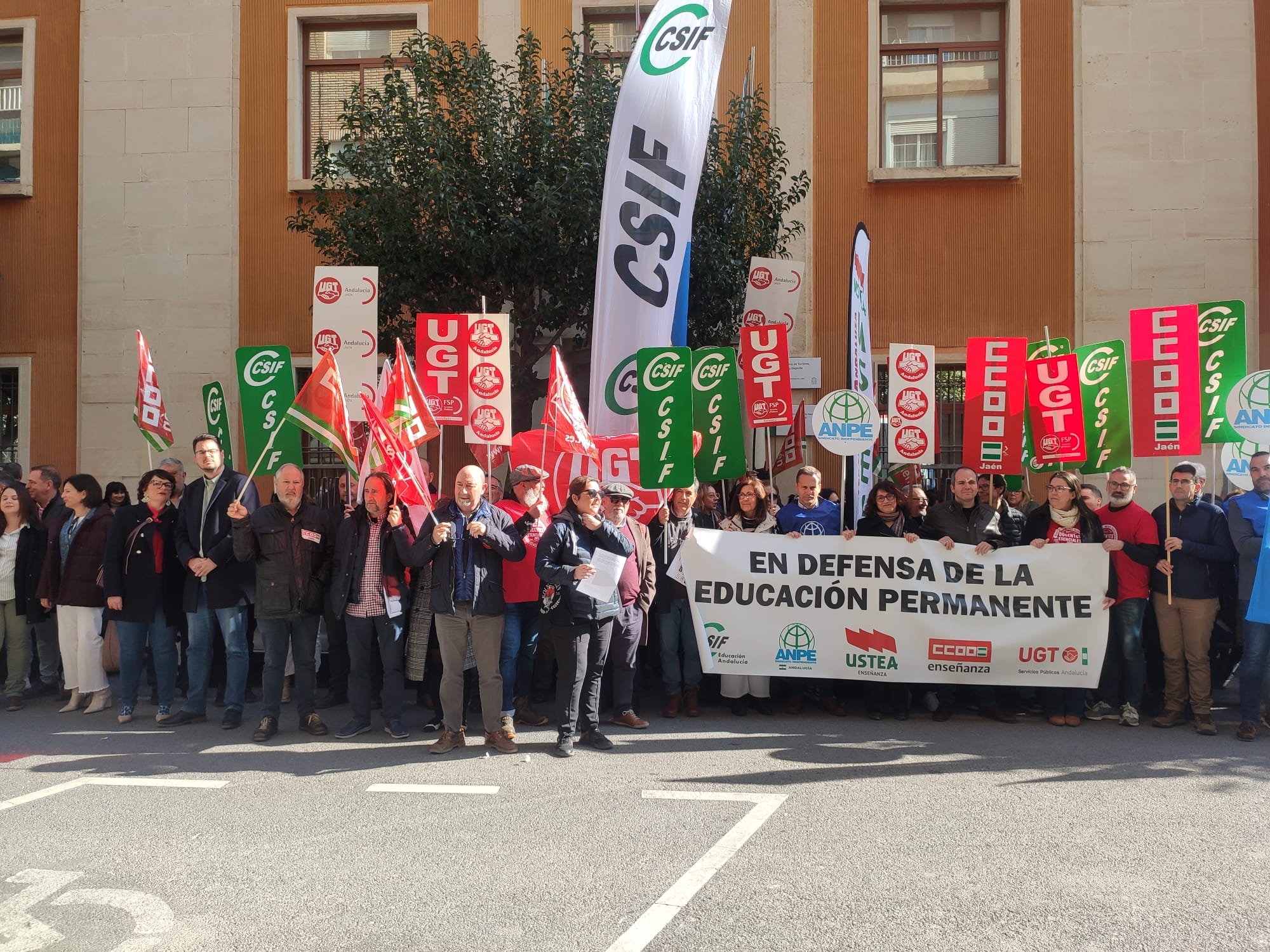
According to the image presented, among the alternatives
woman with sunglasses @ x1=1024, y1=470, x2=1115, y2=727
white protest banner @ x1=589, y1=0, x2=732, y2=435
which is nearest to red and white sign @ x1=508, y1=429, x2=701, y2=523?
white protest banner @ x1=589, y1=0, x2=732, y2=435

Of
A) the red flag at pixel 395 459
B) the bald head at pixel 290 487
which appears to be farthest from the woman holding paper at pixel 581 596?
the bald head at pixel 290 487

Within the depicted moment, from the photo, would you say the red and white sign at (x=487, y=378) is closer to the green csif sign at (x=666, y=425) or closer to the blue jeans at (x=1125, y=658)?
the green csif sign at (x=666, y=425)

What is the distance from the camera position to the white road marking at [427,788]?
6.34 meters

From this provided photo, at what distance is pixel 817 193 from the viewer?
1400 cm

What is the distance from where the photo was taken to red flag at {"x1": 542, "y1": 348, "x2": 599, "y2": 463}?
861 cm

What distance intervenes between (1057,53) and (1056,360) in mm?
6569

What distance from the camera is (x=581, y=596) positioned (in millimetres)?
7395

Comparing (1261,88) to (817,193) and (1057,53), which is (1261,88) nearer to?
(1057,53)

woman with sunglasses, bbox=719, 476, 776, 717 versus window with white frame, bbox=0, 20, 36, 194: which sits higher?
window with white frame, bbox=0, 20, 36, 194

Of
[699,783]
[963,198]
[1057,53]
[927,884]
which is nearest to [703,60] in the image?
[963,198]

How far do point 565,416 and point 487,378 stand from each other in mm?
741

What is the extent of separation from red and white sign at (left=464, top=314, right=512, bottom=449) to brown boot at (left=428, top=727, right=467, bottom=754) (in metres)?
2.39

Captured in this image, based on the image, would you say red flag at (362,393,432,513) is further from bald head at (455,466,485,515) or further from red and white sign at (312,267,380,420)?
red and white sign at (312,267,380,420)

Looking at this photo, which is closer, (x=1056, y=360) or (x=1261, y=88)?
(x=1056, y=360)
